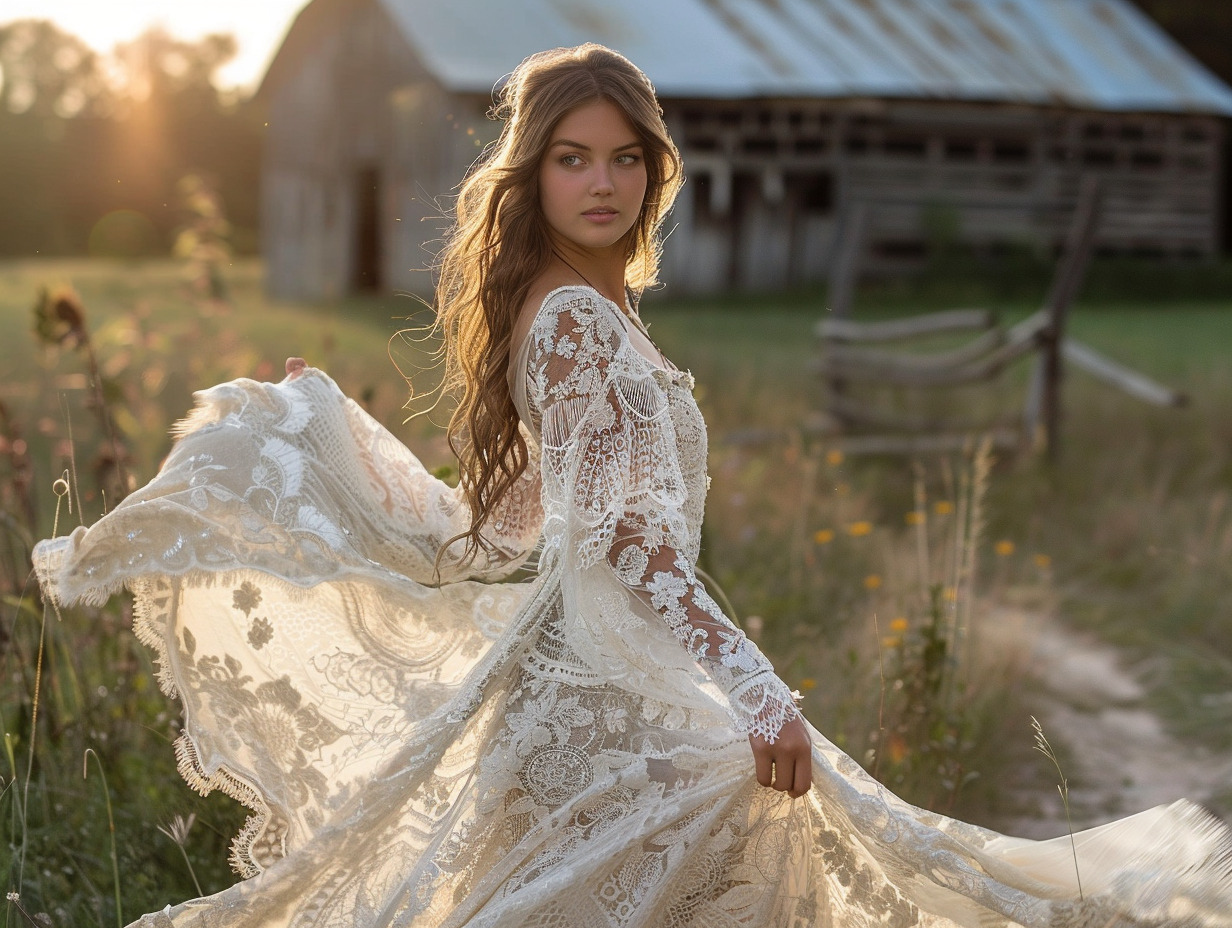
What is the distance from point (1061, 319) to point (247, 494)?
7.45m

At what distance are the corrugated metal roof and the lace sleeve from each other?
46.3 feet

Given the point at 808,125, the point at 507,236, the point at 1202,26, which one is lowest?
the point at 808,125

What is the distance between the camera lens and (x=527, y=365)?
7.61 ft

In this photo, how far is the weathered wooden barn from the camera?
17.8 meters

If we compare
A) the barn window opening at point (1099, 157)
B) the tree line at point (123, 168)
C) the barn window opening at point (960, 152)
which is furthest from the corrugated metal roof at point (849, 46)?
the tree line at point (123, 168)

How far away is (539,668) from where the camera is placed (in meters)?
2.26

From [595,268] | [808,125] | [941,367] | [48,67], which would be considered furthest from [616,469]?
[48,67]

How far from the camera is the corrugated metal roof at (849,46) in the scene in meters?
16.8

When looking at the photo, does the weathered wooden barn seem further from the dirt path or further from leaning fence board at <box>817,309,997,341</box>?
the dirt path

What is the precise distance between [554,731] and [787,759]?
45 cm

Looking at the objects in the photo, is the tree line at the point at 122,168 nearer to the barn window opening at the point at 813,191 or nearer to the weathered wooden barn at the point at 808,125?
the weathered wooden barn at the point at 808,125

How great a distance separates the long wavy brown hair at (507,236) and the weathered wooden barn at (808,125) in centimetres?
1407

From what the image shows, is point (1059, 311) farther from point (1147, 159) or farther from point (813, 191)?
point (1147, 159)

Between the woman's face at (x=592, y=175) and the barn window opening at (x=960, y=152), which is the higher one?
the woman's face at (x=592, y=175)
